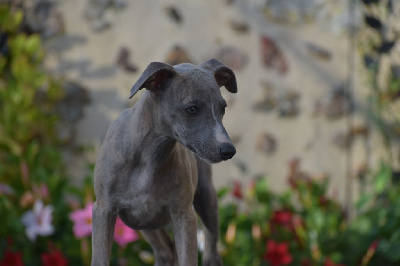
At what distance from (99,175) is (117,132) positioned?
9cm

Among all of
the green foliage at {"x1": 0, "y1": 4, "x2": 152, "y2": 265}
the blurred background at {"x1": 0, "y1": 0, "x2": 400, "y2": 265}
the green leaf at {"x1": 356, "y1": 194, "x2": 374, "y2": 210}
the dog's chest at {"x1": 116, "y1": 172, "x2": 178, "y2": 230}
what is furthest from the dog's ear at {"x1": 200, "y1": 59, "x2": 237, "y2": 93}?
the green leaf at {"x1": 356, "y1": 194, "x2": 374, "y2": 210}

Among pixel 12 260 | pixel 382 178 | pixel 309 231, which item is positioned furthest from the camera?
pixel 382 178

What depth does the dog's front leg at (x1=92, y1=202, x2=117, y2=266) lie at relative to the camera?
1.06 meters

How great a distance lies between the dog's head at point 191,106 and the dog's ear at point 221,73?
0.06 m

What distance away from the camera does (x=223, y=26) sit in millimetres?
3463

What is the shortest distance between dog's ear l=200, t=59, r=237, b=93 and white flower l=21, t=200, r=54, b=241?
1.51 meters

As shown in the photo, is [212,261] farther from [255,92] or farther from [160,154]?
[255,92]

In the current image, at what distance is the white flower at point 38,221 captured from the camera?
2.39 m

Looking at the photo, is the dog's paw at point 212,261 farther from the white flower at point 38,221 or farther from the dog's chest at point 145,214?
the white flower at point 38,221

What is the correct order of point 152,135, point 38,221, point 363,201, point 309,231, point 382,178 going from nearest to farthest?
point 152,135, point 38,221, point 309,231, point 363,201, point 382,178

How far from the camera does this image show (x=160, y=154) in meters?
1.04

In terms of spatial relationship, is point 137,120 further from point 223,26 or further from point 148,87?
point 223,26

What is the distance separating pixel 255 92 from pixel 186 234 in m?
2.50

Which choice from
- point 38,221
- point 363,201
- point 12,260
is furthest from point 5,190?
point 363,201
